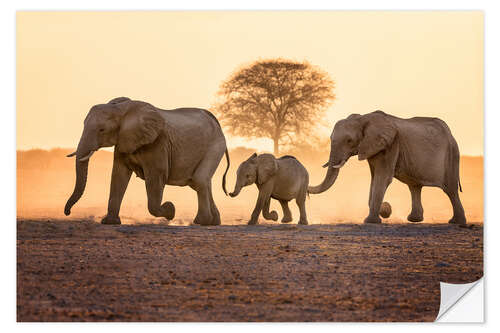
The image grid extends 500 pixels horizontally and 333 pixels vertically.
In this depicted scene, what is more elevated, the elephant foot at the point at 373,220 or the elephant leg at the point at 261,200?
the elephant leg at the point at 261,200

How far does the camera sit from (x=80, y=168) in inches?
528

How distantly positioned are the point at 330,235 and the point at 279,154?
321 cm

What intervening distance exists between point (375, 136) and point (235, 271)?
175 inches

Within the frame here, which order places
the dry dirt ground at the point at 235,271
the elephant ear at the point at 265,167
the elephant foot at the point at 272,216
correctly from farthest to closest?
the elephant foot at the point at 272,216 → the elephant ear at the point at 265,167 → the dry dirt ground at the point at 235,271

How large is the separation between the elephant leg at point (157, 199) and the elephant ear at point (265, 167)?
202 centimetres

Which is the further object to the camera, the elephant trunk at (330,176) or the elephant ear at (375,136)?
the elephant trunk at (330,176)

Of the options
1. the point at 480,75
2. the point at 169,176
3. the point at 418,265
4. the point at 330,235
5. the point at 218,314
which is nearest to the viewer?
the point at 218,314

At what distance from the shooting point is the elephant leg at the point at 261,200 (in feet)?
48.7

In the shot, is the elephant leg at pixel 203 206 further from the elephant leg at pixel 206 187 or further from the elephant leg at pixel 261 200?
the elephant leg at pixel 261 200

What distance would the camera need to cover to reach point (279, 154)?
53.8ft

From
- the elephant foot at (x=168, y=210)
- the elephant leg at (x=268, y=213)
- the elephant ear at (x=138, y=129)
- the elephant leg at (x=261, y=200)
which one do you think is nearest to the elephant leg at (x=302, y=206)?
the elephant leg at (x=268, y=213)

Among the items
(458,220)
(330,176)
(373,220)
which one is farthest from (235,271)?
(458,220)

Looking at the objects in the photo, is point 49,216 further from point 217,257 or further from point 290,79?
point 290,79

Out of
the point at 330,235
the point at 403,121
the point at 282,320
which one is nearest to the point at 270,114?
the point at 403,121
